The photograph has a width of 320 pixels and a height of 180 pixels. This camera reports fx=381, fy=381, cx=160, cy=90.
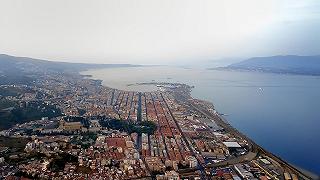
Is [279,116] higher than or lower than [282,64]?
lower

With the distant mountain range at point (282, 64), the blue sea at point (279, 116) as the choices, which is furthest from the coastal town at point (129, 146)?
the distant mountain range at point (282, 64)

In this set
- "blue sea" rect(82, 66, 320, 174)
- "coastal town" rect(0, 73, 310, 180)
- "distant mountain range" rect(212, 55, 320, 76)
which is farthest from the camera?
"distant mountain range" rect(212, 55, 320, 76)

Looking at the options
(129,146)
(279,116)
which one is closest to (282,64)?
(279,116)

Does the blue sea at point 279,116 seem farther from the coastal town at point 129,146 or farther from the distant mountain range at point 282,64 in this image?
the distant mountain range at point 282,64

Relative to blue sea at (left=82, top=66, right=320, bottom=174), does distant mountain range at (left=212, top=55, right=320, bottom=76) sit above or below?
above

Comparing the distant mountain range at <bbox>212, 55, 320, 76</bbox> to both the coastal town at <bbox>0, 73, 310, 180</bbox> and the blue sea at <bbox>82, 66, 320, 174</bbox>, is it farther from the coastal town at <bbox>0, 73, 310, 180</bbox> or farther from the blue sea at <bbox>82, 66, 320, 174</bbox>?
the coastal town at <bbox>0, 73, 310, 180</bbox>

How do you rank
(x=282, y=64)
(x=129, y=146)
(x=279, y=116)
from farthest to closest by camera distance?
1. (x=282, y=64)
2. (x=279, y=116)
3. (x=129, y=146)

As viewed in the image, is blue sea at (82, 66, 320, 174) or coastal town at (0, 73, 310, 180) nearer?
coastal town at (0, 73, 310, 180)

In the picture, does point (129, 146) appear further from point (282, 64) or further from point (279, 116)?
point (282, 64)

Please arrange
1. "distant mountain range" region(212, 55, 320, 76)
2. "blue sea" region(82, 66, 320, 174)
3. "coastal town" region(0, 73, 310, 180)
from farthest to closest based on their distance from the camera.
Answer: "distant mountain range" region(212, 55, 320, 76) < "blue sea" region(82, 66, 320, 174) < "coastal town" region(0, 73, 310, 180)

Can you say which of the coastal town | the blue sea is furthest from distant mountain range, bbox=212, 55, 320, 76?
the coastal town
